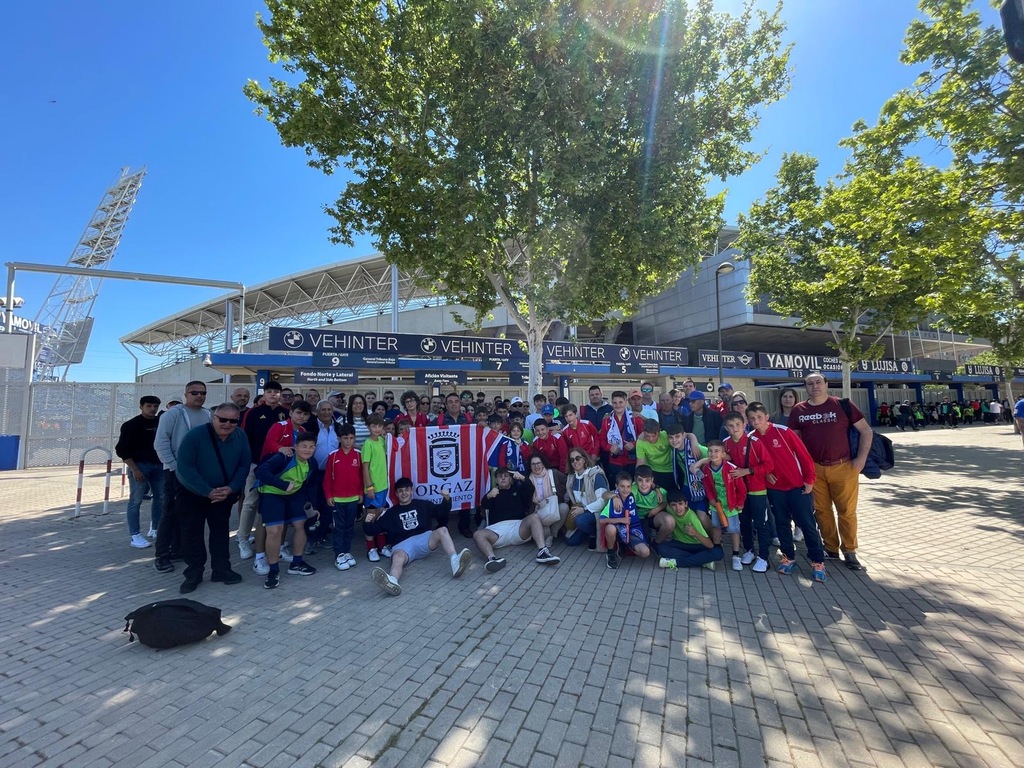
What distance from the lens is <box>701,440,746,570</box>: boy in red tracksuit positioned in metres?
4.98

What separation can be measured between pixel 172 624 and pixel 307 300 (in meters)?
32.9

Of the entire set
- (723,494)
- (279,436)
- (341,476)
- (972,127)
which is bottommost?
(723,494)

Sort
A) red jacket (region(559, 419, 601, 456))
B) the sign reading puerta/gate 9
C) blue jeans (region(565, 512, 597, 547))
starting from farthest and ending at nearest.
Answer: red jacket (region(559, 419, 601, 456)), the sign reading puerta/gate 9, blue jeans (region(565, 512, 597, 547))

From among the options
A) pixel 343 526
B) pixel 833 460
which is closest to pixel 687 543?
pixel 833 460

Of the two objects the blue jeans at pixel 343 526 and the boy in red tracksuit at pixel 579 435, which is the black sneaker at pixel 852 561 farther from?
the blue jeans at pixel 343 526

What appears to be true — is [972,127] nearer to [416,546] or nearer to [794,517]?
[794,517]

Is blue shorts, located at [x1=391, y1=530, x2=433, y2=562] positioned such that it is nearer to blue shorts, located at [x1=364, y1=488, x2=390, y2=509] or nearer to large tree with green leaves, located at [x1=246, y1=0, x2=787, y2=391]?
blue shorts, located at [x1=364, y1=488, x2=390, y2=509]

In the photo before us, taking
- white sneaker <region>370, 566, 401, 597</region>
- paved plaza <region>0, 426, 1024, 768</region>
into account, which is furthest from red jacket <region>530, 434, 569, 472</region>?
white sneaker <region>370, 566, 401, 597</region>

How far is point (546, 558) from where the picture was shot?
16.7 feet

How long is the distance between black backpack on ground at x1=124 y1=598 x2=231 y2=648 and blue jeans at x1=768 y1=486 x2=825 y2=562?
5.61 m

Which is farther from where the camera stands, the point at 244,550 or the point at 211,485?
the point at 244,550

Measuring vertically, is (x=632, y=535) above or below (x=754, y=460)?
below

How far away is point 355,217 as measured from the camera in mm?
10023

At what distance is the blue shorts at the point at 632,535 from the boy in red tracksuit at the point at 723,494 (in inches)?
33.8
